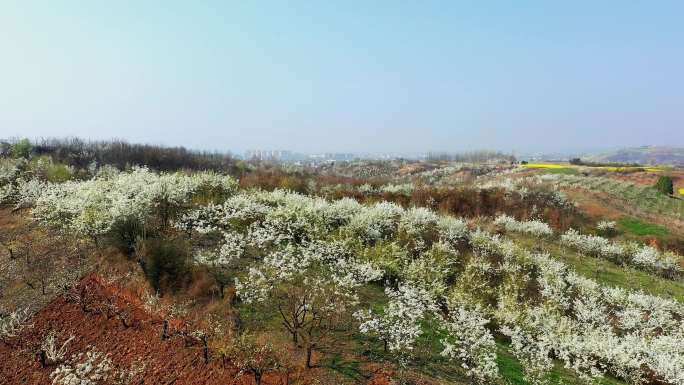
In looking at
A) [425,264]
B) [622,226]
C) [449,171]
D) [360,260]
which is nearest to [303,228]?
[360,260]

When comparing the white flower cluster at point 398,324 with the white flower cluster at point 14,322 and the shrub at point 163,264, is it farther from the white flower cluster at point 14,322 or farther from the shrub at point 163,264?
the white flower cluster at point 14,322

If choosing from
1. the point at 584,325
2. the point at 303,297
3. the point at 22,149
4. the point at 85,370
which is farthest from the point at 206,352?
the point at 22,149

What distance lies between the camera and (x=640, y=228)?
35156 millimetres

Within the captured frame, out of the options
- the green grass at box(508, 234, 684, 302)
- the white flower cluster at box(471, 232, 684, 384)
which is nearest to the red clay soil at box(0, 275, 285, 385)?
the white flower cluster at box(471, 232, 684, 384)

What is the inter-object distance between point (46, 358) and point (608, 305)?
21.5m

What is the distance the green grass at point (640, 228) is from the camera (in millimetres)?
33912

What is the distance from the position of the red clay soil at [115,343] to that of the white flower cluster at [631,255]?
24.0 metres

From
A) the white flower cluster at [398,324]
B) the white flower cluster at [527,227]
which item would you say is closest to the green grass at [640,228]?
the white flower cluster at [527,227]

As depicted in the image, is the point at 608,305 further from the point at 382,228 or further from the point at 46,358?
the point at 46,358

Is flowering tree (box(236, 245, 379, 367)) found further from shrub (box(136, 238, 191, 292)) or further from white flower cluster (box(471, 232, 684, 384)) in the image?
white flower cluster (box(471, 232, 684, 384))

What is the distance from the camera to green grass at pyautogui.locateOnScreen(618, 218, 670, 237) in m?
33.9

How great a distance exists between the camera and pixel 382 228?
20.2 m

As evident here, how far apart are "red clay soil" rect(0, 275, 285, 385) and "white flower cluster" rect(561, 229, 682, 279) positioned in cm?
2400

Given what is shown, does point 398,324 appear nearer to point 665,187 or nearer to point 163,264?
point 163,264
